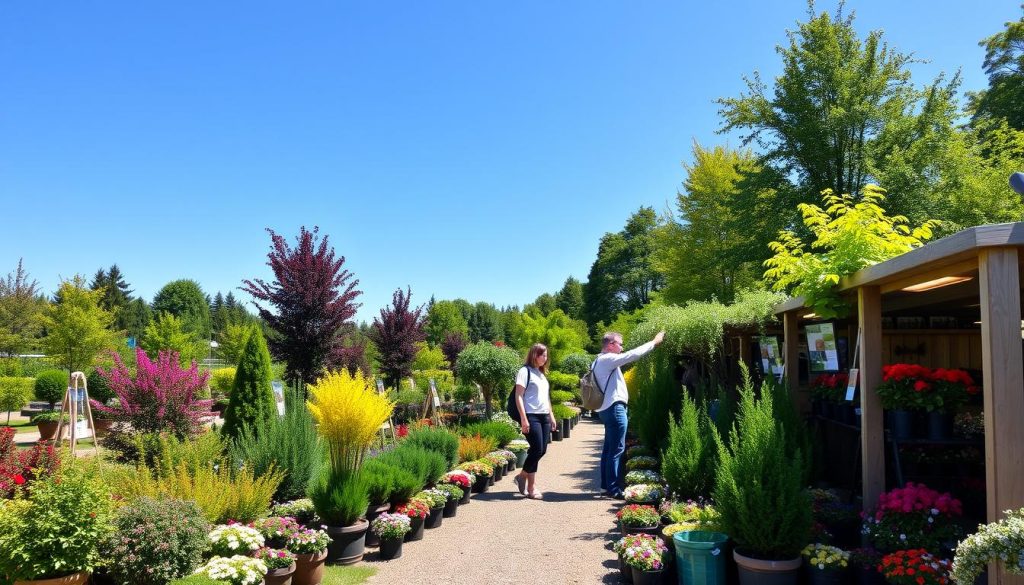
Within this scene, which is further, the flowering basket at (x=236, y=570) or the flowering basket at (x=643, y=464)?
the flowering basket at (x=643, y=464)

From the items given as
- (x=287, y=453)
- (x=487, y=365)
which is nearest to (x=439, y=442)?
(x=287, y=453)

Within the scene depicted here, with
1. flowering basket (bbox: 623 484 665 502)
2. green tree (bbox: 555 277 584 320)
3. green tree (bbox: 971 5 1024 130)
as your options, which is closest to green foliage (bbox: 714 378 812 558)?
flowering basket (bbox: 623 484 665 502)

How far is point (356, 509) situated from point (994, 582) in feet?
13.7

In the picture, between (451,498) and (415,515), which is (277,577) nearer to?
(415,515)

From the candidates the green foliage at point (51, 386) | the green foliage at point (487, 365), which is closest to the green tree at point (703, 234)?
the green foliage at point (487, 365)

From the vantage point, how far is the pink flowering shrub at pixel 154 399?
8.36m

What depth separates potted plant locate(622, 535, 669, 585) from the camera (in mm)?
4312

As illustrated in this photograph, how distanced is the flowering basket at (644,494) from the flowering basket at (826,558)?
221cm

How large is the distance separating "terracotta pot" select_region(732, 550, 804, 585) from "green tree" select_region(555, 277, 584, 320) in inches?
2077

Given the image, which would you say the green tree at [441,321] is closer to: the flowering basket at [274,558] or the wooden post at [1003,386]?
the flowering basket at [274,558]

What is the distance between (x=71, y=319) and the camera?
1783 centimetres

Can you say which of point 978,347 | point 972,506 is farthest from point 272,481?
point 978,347

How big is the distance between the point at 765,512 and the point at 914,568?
30.3 inches

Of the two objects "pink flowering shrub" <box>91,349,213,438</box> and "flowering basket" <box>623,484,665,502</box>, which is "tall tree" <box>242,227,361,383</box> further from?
"flowering basket" <box>623,484,665,502</box>
